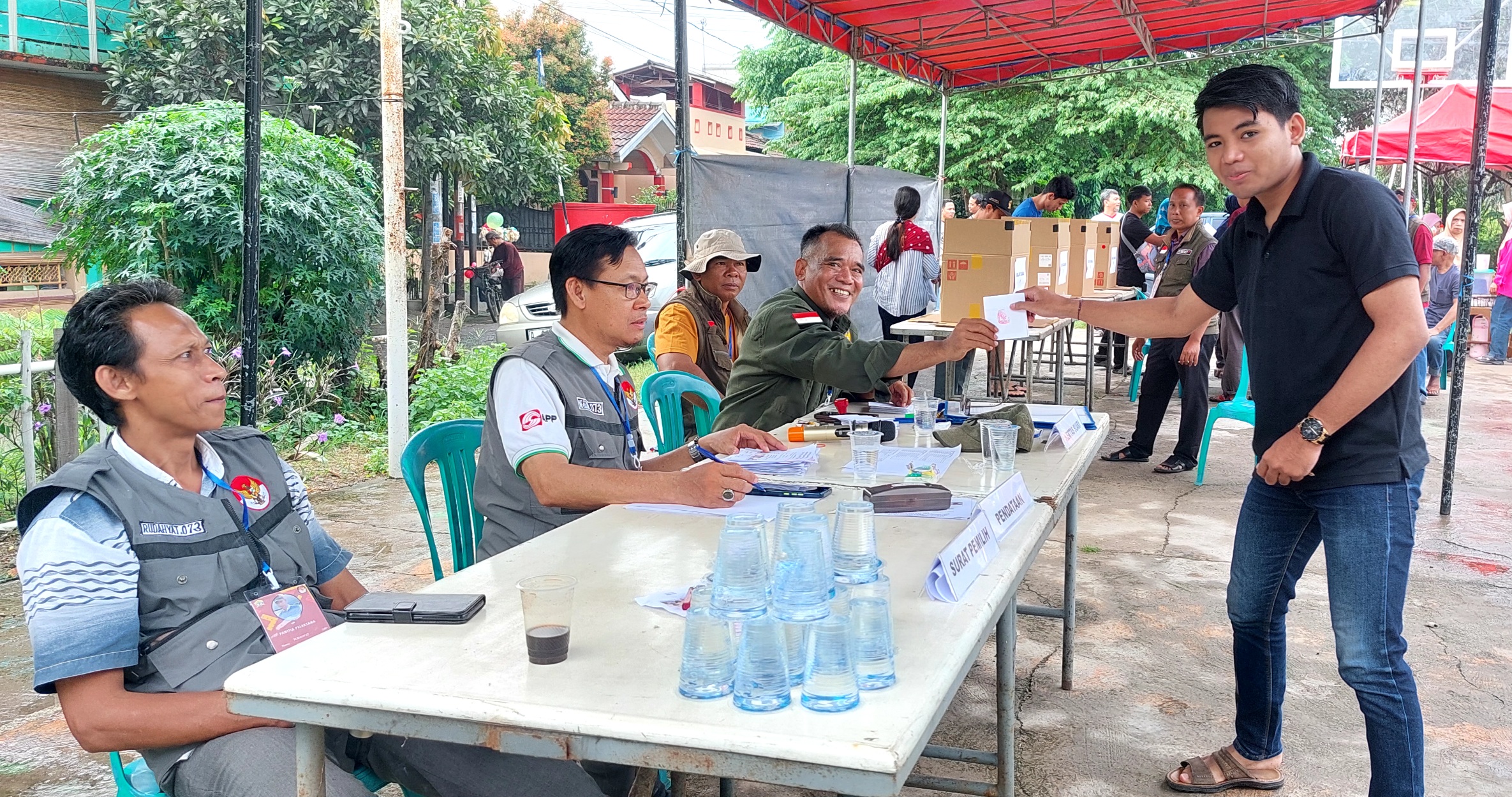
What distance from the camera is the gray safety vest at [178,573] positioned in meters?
1.77

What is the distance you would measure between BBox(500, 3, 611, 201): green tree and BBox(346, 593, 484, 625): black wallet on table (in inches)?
986

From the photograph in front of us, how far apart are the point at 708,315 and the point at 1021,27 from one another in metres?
5.81

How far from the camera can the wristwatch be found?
224cm

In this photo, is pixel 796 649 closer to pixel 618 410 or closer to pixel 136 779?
pixel 136 779

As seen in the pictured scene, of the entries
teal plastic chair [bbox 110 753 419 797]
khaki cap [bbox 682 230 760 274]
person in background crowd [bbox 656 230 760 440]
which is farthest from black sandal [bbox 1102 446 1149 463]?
teal plastic chair [bbox 110 753 419 797]

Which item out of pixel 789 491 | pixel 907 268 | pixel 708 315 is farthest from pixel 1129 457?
pixel 789 491

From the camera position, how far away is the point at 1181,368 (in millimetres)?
6613

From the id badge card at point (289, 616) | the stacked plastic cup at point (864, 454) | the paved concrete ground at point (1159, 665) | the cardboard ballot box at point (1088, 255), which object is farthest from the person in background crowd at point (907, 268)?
the id badge card at point (289, 616)

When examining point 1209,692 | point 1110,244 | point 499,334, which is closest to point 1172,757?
point 1209,692

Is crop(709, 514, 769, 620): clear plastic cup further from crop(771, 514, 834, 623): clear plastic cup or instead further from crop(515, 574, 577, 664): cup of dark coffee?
crop(515, 574, 577, 664): cup of dark coffee

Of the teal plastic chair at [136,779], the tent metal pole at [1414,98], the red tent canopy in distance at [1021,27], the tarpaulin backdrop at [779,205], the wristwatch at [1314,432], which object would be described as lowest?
the teal plastic chair at [136,779]

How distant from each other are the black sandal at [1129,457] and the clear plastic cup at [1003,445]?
174 inches

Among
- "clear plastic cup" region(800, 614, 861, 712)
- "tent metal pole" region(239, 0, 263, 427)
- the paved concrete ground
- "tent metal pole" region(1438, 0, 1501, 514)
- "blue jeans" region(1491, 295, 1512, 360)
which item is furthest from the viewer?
"blue jeans" region(1491, 295, 1512, 360)

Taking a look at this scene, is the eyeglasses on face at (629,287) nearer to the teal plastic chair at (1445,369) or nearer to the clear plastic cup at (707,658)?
the clear plastic cup at (707,658)
